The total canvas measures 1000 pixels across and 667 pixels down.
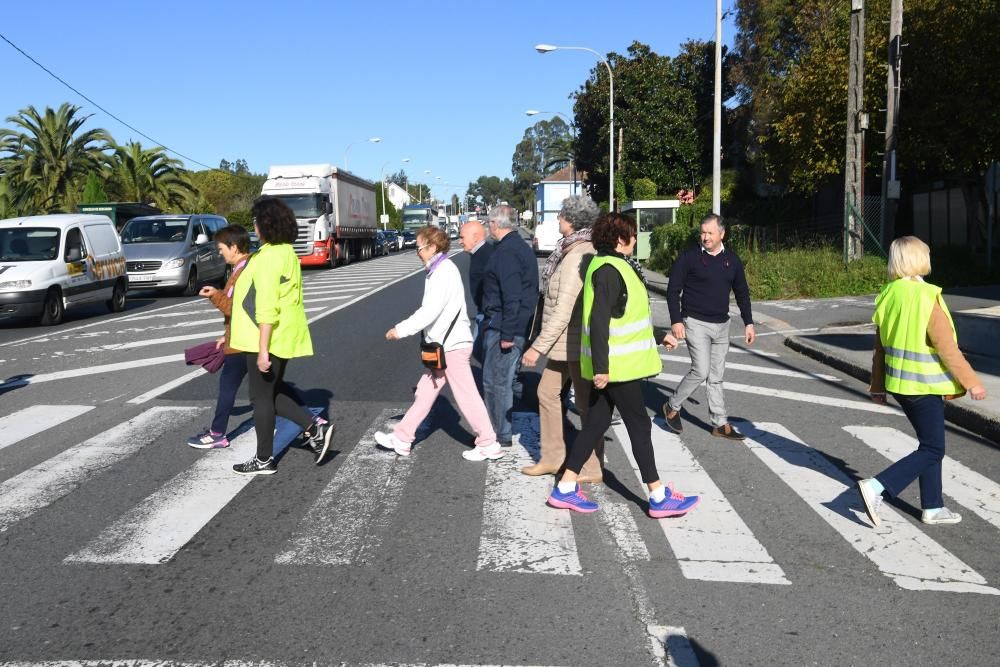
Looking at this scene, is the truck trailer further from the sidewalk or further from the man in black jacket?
the man in black jacket

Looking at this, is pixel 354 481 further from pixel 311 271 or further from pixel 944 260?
pixel 311 271

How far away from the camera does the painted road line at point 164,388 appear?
29.8 feet

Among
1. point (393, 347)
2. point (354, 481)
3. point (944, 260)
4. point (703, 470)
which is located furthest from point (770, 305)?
point (354, 481)

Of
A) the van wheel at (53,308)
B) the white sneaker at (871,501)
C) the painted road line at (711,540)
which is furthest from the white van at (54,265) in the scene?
the white sneaker at (871,501)

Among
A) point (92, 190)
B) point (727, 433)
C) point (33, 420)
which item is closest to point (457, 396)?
point (727, 433)

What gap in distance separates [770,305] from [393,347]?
8575 mm

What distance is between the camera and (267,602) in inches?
164

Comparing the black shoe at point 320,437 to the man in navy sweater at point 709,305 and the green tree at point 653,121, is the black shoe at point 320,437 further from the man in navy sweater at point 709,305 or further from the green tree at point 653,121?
the green tree at point 653,121

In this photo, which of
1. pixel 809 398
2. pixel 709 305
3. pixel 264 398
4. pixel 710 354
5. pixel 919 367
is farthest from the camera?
pixel 809 398

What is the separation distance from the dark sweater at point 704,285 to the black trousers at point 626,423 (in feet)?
6.81

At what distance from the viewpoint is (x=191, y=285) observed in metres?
22.8

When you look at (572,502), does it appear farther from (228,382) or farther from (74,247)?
(74,247)

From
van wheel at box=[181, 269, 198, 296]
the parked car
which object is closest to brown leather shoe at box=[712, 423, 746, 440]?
the parked car

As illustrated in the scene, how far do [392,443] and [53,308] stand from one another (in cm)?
1183
